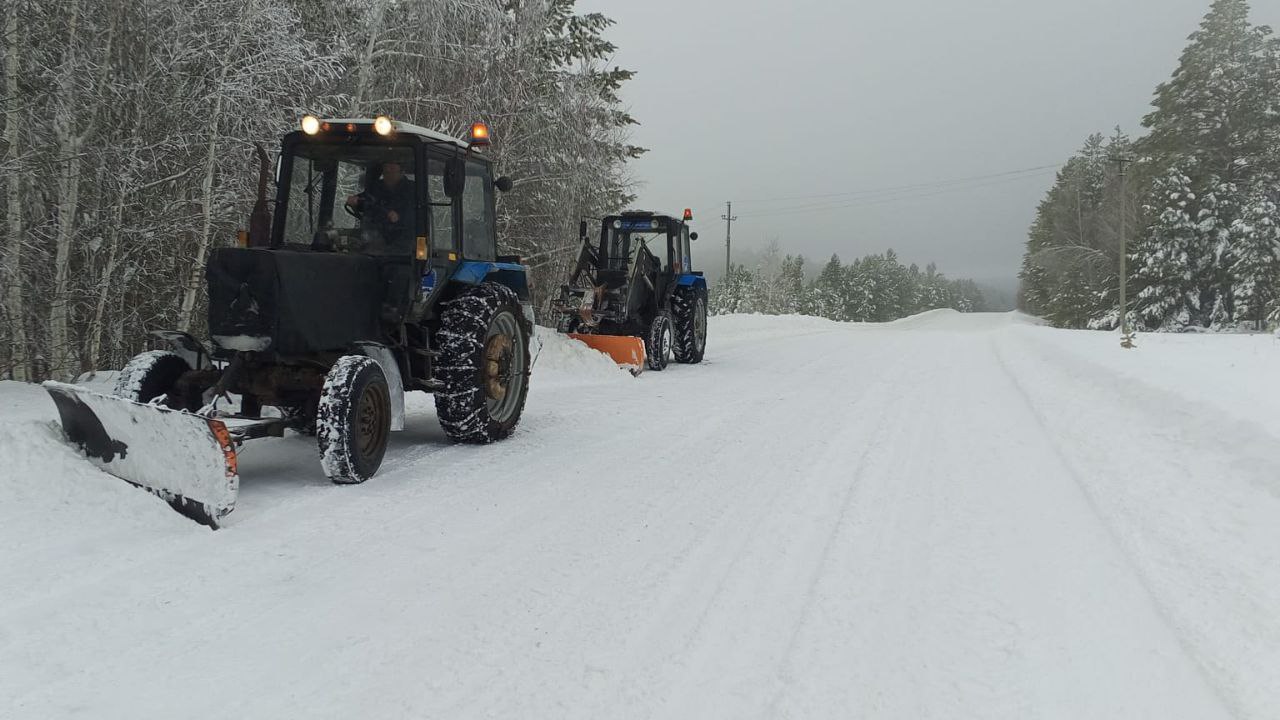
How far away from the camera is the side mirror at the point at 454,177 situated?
548 centimetres

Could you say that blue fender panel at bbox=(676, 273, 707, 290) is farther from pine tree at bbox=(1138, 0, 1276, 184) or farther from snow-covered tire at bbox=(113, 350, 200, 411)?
pine tree at bbox=(1138, 0, 1276, 184)

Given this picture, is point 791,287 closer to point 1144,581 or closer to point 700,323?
point 700,323

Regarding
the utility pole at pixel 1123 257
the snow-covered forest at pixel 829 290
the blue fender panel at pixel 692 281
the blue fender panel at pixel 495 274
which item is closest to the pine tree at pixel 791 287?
the snow-covered forest at pixel 829 290

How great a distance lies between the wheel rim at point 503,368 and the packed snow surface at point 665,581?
1.35ft

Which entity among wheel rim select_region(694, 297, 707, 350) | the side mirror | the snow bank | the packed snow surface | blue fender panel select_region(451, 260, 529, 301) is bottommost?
the packed snow surface

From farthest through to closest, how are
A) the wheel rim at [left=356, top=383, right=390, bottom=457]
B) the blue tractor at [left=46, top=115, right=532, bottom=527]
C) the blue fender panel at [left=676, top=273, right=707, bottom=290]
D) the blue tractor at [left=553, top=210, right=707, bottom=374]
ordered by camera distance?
the blue fender panel at [left=676, top=273, right=707, bottom=290] < the blue tractor at [left=553, top=210, right=707, bottom=374] < the wheel rim at [left=356, top=383, right=390, bottom=457] < the blue tractor at [left=46, top=115, right=532, bottom=527]

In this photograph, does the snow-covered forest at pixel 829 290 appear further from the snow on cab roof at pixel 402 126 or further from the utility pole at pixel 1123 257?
the snow on cab roof at pixel 402 126

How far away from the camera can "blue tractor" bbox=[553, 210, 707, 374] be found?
12.4 meters

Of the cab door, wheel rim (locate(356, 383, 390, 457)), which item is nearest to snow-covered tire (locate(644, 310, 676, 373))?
the cab door

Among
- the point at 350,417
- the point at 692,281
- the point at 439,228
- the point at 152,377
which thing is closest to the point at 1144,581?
the point at 350,417

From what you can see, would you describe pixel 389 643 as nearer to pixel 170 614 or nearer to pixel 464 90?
pixel 170 614

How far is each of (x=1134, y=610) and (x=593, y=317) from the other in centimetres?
986

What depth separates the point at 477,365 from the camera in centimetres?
557

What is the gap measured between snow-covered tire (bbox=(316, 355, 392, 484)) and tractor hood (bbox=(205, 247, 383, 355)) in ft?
1.02
